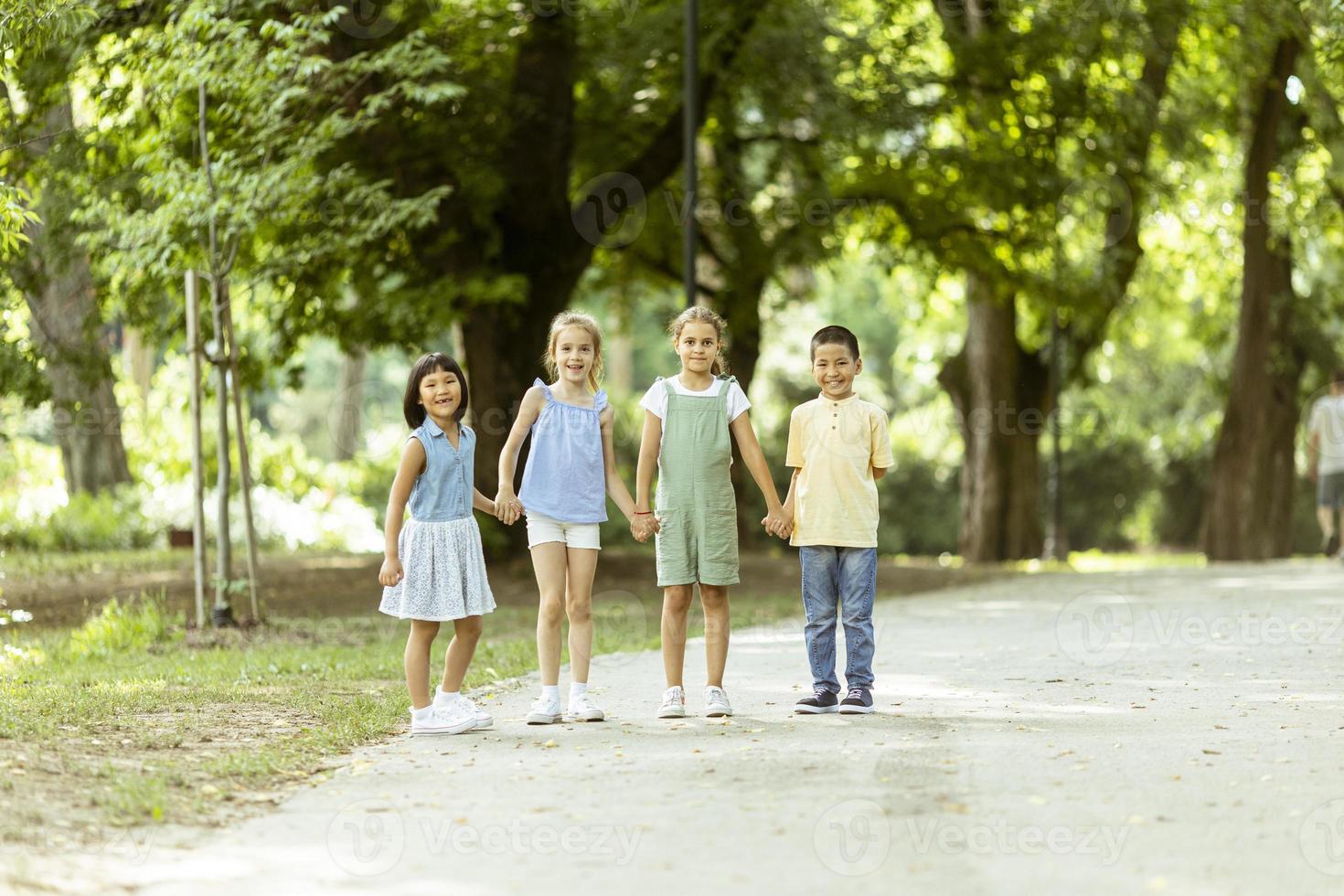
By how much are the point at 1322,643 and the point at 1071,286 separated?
30.6ft

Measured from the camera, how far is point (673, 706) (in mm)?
6770

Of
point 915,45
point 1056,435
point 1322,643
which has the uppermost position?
point 915,45

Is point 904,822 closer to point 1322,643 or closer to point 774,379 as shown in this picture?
point 1322,643

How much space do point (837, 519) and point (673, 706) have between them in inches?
44.1

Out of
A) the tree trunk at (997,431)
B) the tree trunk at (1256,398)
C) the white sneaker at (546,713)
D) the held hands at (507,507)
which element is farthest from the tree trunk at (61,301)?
the tree trunk at (1256,398)

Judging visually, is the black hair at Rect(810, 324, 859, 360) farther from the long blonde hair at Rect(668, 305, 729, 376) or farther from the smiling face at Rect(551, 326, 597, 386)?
the smiling face at Rect(551, 326, 597, 386)

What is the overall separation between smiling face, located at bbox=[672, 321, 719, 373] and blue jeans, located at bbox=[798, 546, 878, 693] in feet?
3.21

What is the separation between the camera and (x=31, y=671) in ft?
28.9

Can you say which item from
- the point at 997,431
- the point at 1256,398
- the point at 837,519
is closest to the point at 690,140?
the point at 837,519

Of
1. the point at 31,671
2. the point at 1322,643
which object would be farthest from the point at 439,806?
the point at 1322,643

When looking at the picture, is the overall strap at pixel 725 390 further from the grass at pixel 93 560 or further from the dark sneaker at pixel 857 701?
the grass at pixel 93 560

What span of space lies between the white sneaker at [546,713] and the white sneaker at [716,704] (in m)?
0.66

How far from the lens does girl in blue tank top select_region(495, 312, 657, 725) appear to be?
675 centimetres

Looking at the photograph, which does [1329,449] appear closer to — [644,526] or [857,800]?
Answer: [644,526]
